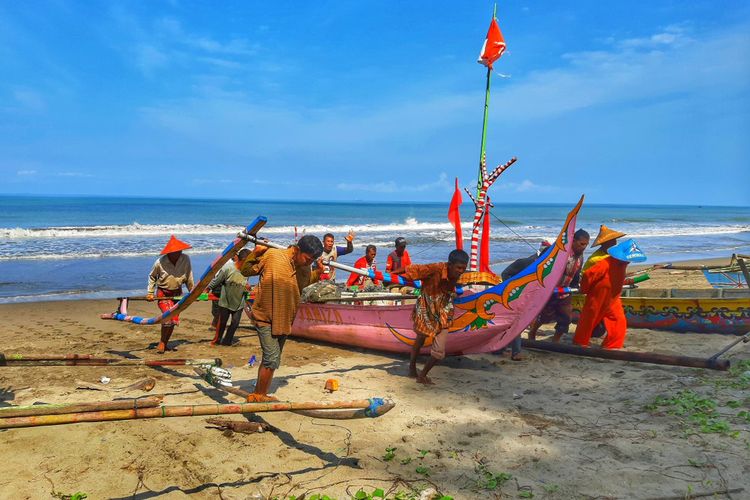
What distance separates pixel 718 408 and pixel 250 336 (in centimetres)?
651

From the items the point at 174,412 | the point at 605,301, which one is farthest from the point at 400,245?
the point at 174,412

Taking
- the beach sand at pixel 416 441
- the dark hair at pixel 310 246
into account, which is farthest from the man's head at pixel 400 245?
the dark hair at pixel 310 246

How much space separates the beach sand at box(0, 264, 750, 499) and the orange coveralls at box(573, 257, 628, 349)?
19.6 inches

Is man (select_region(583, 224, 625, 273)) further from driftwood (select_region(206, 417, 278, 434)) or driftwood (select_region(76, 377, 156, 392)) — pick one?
driftwood (select_region(76, 377, 156, 392))

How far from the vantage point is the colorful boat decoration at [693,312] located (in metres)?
7.67

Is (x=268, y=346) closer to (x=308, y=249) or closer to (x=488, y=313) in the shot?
(x=308, y=249)

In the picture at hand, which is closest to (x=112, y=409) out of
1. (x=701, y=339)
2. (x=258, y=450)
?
(x=258, y=450)

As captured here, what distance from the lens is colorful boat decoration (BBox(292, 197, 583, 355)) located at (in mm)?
5777

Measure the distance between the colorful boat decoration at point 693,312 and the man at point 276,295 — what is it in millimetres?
5385

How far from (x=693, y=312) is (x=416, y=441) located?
593 centimetres

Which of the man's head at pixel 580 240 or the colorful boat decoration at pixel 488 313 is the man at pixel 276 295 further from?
the man's head at pixel 580 240

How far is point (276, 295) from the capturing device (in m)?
4.44

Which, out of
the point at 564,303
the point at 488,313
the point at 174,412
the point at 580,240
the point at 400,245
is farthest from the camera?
the point at 400,245

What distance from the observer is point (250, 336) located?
336 inches
